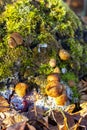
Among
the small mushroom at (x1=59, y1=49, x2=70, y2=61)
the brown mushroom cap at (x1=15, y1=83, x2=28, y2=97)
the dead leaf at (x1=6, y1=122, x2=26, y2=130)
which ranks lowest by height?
the dead leaf at (x1=6, y1=122, x2=26, y2=130)

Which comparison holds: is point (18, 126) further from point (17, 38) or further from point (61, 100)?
point (17, 38)

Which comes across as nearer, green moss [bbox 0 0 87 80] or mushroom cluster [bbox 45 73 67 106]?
mushroom cluster [bbox 45 73 67 106]

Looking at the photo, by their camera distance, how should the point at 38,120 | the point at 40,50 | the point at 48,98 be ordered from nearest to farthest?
the point at 38,120 < the point at 48,98 < the point at 40,50

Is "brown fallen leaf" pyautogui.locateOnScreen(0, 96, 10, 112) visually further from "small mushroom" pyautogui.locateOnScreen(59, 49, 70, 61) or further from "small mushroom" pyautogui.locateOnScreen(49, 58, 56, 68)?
"small mushroom" pyautogui.locateOnScreen(59, 49, 70, 61)

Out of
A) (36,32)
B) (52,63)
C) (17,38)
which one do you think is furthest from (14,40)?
(52,63)

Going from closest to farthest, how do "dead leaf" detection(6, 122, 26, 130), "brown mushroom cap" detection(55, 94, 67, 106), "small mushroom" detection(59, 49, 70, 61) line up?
"dead leaf" detection(6, 122, 26, 130), "brown mushroom cap" detection(55, 94, 67, 106), "small mushroom" detection(59, 49, 70, 61)

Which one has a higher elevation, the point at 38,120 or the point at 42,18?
the point at 42,18

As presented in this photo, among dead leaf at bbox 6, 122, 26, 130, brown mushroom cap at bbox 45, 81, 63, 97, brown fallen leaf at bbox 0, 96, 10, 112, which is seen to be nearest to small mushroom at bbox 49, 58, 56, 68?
brown mushroom cap at bbox 45, 81, 63, 97

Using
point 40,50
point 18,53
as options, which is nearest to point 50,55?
point 40,50

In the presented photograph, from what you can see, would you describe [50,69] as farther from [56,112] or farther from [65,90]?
[56,112]
